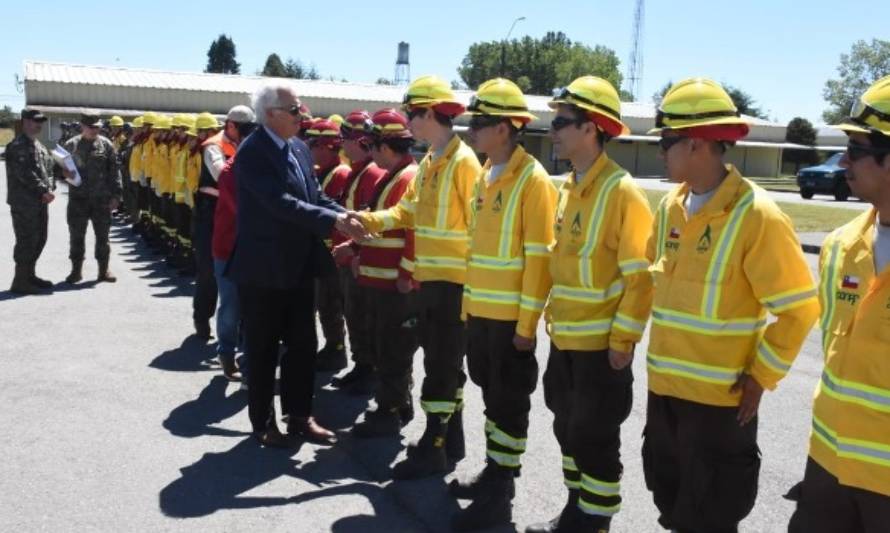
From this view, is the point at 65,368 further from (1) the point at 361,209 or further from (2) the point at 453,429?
(2) the point at 453,429

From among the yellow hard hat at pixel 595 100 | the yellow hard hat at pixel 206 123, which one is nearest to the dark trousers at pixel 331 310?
the yellow hard hat at pixel 595 100

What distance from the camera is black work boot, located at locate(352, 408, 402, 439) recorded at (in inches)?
221

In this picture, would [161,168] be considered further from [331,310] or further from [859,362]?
[859,362]

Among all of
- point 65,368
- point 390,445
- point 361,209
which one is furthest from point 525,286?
point 65,368

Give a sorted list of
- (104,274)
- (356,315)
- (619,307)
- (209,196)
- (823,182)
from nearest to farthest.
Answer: (619,307) < (356,315) < (209,196) < (104,274) < (823,182)

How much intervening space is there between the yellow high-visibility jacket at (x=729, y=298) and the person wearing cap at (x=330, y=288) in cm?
451

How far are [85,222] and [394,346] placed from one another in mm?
7361

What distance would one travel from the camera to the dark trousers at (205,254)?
7.84m

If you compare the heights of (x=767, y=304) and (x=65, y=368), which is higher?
(x=767, y=304)

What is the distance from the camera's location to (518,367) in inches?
169

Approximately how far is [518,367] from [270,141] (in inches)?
89.5

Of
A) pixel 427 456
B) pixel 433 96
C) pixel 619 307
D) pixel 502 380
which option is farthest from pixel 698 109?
pixel 427 456

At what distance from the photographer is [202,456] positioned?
5.27 m

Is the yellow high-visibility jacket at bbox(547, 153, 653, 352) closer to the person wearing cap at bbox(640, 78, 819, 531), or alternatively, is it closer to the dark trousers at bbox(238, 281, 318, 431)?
the person wearing cap at bbox(640, 78, 819, 531)
